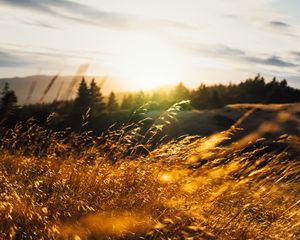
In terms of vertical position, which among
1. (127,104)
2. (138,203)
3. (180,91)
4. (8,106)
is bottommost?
(127,104)

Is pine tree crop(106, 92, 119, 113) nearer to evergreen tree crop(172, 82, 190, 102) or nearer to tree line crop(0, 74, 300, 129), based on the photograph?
tree line crop(0, 74, 300, 129)

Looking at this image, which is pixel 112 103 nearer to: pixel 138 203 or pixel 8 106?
pixel 8 106

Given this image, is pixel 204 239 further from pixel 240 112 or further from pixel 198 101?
pixel 198 101

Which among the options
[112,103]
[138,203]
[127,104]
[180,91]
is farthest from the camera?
[180,91]

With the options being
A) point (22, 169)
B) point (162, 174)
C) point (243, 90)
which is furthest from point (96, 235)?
point (243, 90)

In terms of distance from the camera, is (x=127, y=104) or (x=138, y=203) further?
(x=127, y=104)

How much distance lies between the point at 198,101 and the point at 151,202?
6931cm

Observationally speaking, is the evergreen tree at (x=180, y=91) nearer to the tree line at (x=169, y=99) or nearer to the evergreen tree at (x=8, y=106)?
the tree line at (x=169, y=99)

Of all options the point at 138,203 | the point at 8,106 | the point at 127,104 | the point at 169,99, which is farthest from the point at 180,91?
the point at 138,203

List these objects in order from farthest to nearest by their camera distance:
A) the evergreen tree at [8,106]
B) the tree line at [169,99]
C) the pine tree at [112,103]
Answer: the pine tree at [112,103]
the tree line at [169,99]
the evergreen tree at [8,106]

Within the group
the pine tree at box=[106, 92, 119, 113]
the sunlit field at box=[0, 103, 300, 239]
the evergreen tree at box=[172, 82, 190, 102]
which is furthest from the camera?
the evergreen tree at box=[172, 82, 190, 102]

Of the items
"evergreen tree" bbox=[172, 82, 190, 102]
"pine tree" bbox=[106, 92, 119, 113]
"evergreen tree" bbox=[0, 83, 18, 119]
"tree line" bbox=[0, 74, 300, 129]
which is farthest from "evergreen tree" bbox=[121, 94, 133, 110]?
"evergreen tree" bbox=[0, 83, 18, 119]

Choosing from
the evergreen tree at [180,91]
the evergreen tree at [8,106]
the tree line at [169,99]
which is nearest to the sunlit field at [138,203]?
the evergreen tree at [8,106]

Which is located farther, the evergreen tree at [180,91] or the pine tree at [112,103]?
the evergreen tree at [180,91]
